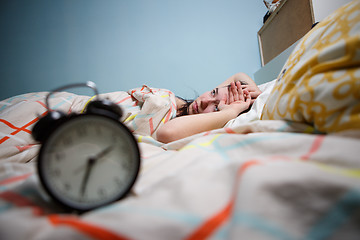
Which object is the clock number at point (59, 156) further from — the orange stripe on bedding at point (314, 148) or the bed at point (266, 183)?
the orange stripe on bedding at point (314, 148)

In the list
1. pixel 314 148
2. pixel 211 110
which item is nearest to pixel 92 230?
pixel 314 148

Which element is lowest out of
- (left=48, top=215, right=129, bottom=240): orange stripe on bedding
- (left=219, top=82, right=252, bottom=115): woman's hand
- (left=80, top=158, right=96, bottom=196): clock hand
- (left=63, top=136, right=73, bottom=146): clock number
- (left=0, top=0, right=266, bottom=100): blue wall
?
(left=219, top=82, right=252, bottom=115): woman's hand

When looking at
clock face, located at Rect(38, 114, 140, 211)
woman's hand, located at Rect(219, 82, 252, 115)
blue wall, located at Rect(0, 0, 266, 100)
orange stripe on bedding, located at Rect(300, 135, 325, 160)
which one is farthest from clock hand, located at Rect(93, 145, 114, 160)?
blue wall, located at Rect(0, 0, 266, 100)

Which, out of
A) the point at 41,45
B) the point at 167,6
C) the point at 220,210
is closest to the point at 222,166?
the point at 220,210

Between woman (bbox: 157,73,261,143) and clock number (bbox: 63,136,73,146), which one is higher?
clock number (bbox: 63,136,73,146)

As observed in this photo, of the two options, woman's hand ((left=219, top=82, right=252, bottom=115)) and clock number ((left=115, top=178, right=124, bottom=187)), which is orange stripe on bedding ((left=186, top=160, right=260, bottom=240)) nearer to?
clock number ((left=115, top=178, right=124, bottom=187))

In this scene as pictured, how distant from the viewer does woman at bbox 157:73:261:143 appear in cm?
78

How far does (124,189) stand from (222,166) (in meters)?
0.17

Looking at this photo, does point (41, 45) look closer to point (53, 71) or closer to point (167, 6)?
point (53, 71)

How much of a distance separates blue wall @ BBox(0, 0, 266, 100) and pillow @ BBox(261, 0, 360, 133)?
1.47m

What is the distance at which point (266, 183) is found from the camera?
0.64 feet

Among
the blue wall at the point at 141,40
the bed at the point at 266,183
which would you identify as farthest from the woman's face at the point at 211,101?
the bed at the point at 266,183

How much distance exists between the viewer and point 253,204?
0.62 feet

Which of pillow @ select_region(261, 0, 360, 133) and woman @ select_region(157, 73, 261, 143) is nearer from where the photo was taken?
pillow @ select_region(261, 0, 360, 133)
